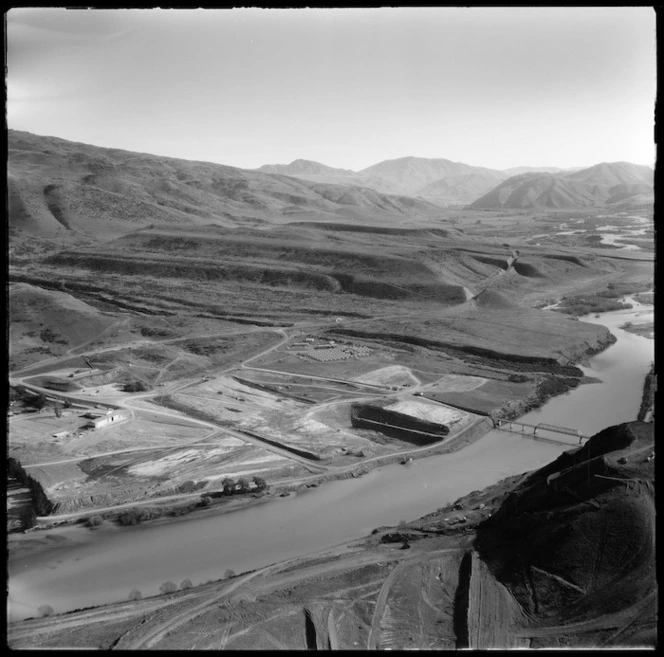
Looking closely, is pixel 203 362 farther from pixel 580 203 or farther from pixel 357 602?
pixel 580 203

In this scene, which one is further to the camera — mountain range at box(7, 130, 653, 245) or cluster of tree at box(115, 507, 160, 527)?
mountain range at box(7, 130, 653, 245)

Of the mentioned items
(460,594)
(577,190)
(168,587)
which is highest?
(577,190)

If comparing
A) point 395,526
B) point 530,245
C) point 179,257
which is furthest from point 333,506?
point 530,245

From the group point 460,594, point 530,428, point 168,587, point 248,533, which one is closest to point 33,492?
point 168,587

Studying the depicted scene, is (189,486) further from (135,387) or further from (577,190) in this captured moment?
(577,190)

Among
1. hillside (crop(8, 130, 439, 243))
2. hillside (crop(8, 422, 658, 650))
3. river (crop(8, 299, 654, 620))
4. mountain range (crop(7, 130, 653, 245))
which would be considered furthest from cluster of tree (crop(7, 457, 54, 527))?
hillside (crop(8, 130, 439, 243))

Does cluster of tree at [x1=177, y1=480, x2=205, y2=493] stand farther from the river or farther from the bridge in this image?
the bridge

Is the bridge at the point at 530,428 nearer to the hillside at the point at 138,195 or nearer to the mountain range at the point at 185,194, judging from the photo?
the mountain range at the point at 185,194
